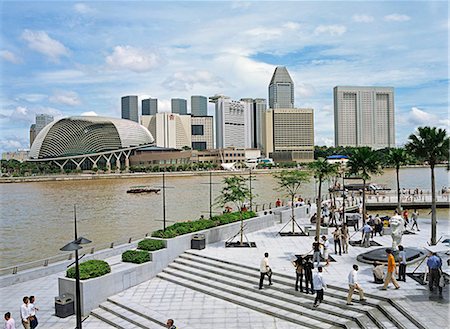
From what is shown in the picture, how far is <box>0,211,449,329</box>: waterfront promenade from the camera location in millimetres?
11742

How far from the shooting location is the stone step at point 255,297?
11.8 metres

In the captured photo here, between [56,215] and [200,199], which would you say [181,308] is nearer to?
[56,215]

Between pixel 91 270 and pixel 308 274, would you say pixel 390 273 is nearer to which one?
pixel 308 274

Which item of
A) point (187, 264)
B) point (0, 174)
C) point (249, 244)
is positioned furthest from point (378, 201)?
point (0, 174)

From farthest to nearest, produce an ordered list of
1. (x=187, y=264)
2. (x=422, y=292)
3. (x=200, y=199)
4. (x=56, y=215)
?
(x=200, y=199) → (x=56, y=215) → (x=187, y=264) → (x=422, y=292)

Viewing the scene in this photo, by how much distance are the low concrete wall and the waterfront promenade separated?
1.12ft

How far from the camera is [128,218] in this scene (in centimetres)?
4044

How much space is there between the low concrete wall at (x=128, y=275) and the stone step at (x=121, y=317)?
345mm

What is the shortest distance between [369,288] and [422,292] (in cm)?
148

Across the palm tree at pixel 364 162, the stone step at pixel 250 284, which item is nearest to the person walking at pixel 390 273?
the stone step at pixel 250 284

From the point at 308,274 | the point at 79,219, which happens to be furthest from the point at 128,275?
the point at 79,219

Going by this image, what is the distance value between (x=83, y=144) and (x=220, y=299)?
13816 centimetres

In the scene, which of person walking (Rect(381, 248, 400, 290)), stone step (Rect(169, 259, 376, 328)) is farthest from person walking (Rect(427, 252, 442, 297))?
stone step (Rect(169, 259, 376, 328))

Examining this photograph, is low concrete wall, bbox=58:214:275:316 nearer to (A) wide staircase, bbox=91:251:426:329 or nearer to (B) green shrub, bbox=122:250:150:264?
(B) green shrub, bbox=122:250:150:264
